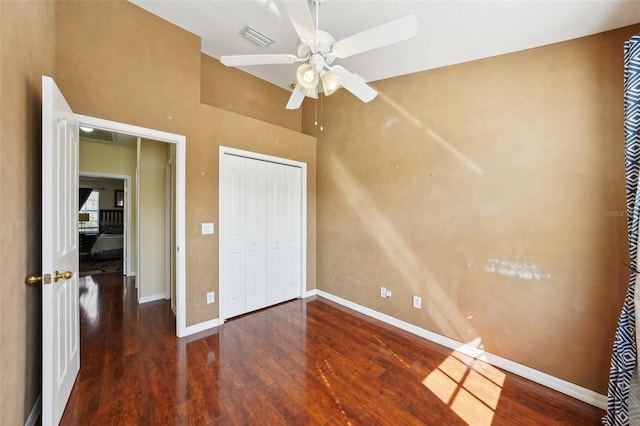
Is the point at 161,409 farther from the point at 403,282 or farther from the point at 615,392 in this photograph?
the point at 615,392

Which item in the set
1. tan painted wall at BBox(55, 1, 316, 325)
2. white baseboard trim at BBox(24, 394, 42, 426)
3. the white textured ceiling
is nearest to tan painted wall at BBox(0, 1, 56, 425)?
white baseboard trim at BBox(24, 394, 42, 426)

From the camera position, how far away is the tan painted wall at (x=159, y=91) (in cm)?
208

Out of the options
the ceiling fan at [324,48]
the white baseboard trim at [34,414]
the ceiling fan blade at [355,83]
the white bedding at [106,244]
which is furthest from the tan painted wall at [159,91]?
the white bedding at [106,244]

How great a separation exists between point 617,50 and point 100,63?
410cm

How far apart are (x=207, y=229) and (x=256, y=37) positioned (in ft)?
6.88

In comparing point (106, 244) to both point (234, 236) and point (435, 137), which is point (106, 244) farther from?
point (435, 137)

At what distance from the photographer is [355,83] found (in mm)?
1743

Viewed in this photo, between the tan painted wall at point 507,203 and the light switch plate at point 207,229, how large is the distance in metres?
1.85

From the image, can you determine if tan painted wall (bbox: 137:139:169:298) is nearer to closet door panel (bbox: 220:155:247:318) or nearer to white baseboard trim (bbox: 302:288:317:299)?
closet door panel (bbox: 220:155:247:318)

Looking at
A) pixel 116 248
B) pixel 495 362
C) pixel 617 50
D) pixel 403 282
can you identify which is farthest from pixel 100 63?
pixel 116 248

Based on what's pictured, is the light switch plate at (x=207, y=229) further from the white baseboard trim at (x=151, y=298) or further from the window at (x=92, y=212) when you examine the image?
the window at (x=92, y=212)

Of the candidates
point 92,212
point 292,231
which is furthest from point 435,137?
point 92,212

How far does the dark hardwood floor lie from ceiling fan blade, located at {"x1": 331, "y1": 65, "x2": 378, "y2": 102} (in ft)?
7.30

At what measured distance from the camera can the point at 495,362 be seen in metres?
2.29
